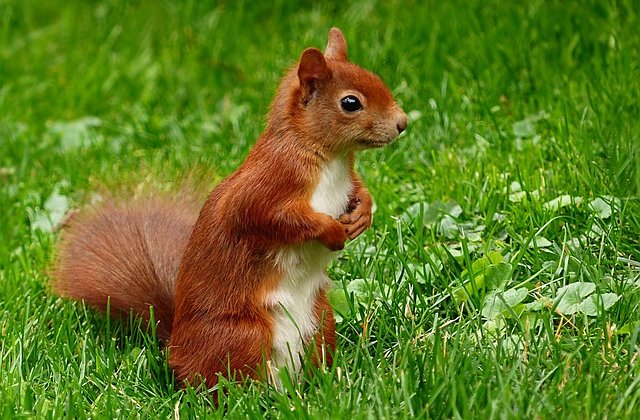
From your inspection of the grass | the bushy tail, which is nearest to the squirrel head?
the grass

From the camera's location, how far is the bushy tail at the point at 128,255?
3.17 m

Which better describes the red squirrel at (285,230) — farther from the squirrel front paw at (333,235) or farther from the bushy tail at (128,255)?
the bushy tail at (128,255)

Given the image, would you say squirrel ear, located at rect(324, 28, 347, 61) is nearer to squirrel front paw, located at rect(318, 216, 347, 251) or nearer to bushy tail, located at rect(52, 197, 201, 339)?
squirrel front paw, located at rect(318, 216, 347, 251)

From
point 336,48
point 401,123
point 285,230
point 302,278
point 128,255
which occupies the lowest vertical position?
point 128,255

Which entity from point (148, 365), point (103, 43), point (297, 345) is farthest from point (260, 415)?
point (103, 43)

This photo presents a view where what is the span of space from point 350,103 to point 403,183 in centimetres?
124

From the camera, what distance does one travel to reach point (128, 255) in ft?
10.6

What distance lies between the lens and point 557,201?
11.0 feet

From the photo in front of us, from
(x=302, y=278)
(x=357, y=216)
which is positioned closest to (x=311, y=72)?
(x=357, y=216)

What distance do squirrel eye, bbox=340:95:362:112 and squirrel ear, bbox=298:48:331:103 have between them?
0.23 feet

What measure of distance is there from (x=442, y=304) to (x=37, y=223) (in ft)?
5.58

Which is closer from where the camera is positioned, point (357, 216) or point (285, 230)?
point (285, 230)

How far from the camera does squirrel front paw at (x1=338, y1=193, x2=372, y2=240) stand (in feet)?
9.02

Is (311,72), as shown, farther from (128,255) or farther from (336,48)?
(128,255)
